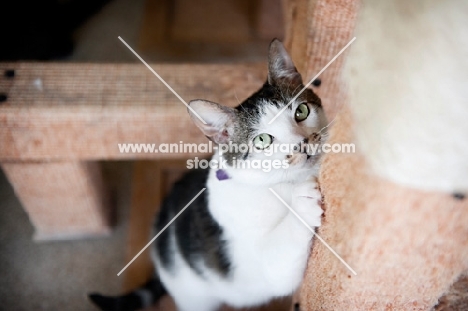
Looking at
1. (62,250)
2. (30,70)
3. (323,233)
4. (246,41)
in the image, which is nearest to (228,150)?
(323,233)

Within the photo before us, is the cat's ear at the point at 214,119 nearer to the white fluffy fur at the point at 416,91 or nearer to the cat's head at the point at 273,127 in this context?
the cat's head at the point at 273,127

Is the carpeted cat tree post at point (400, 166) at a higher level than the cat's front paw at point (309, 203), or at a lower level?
higher

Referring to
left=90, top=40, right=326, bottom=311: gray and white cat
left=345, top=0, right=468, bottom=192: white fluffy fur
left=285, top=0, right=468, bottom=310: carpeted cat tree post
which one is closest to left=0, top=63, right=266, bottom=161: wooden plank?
left=90, top=40, right=326, bottom=311: gray and white cat

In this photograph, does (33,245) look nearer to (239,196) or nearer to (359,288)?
(239,196)

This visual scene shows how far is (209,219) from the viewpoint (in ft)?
3.30

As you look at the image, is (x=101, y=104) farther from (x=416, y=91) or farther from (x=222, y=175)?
(x=416, y=91)

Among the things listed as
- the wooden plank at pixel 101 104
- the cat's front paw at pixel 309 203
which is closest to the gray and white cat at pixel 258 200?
the cat's front paw at pixel 309 203

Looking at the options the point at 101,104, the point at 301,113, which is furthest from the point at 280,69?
the point at 101,104

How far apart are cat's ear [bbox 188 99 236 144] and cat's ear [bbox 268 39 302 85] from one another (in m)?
0.12

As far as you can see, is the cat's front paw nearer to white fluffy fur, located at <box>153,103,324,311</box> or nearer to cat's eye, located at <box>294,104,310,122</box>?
white fluffy fur, located at <box>153,103,324,311</box>

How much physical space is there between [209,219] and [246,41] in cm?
128

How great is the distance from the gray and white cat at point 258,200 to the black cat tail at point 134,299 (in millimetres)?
226

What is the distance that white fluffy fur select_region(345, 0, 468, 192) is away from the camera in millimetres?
381

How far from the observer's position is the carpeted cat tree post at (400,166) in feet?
1.27
